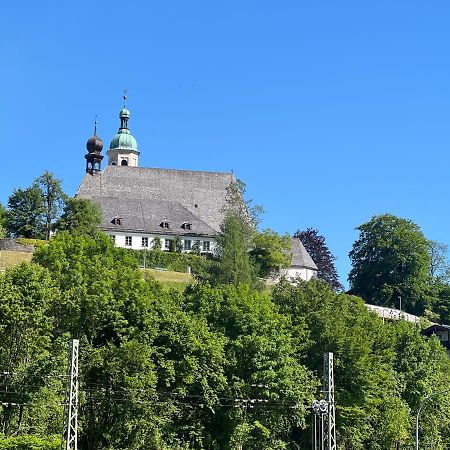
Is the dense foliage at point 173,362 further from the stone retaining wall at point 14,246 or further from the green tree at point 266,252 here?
the green tree at point 266,252

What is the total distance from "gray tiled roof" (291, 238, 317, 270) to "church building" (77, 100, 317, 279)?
0.43 feet

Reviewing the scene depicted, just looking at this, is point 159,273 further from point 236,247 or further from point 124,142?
point 124,142

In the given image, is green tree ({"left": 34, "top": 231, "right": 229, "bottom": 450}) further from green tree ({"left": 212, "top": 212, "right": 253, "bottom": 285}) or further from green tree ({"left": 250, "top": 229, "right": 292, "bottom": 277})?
green tree ({"left": 250, "top": 229, "right": 292, "bottom": 277})

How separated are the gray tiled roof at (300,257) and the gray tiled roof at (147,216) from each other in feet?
33.0

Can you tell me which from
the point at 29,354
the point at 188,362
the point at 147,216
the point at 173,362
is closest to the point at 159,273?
the point at 147,216

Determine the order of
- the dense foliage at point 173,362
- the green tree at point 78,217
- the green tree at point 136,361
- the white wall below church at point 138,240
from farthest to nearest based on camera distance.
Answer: the white wall below church at point 138,240 → the green tree at point 78,217 → the green tree at point 136,361 → the dense foliage at point 173,362

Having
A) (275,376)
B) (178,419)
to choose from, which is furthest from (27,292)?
(275,376)

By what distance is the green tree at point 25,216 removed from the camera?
9106 cm

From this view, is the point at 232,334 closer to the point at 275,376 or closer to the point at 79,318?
the point at 275,376

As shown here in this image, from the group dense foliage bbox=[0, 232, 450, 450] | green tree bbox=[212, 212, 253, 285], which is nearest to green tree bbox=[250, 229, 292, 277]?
green tree bbox=[212, 212, 253, 285]

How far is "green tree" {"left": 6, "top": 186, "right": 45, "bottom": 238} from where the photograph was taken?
91.1 m

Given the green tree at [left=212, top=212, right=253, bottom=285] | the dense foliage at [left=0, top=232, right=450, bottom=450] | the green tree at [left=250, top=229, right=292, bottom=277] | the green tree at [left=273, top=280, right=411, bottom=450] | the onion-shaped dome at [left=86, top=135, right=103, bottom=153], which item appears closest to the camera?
the dense foliage at [left=0, top=232, right=450, bottom=450]

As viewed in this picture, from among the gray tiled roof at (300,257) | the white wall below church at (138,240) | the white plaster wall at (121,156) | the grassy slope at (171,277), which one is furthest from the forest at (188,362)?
the white plaster wall at (121,156)

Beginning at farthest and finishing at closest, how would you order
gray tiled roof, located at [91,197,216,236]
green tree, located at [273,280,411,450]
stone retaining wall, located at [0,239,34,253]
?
gray tiled roof, located at [91,197,216,236], stone retaining wall, located at [0,239,34,253], green tree, located at [273,280,411,450]
